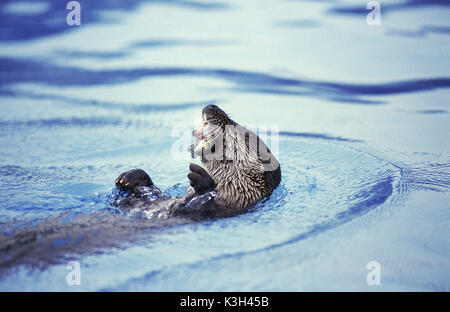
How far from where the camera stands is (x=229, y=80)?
6.88m

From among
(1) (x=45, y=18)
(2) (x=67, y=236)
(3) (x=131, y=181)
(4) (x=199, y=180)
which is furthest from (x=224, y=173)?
(1) (x=45, y=18)

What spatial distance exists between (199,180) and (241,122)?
2603 mm

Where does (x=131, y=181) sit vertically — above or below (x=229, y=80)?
below

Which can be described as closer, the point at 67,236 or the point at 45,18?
the point at 67,236

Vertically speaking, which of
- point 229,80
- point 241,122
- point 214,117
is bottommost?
point 214,117

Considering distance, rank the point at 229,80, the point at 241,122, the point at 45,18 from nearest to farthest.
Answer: the point at 241,122, the point at 229,80, the point at 45,18

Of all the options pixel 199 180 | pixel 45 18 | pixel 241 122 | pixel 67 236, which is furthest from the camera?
pixel 45 18

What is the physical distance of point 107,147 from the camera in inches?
193

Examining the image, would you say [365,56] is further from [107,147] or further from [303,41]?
[107,147]

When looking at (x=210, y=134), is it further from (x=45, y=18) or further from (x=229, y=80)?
(x=45, y=18)

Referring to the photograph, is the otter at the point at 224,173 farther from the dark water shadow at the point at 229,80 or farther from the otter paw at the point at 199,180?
the dark water shadow at the point at 229,80

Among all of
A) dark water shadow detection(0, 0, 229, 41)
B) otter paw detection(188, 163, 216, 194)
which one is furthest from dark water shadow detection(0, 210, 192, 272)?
dark water shadow detection(0, 0, 229, 41)

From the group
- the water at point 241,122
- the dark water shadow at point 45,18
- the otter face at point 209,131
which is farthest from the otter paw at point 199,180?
the dark water shadow at point 45,18

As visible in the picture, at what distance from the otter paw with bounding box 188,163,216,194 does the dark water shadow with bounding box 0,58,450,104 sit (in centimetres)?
347
